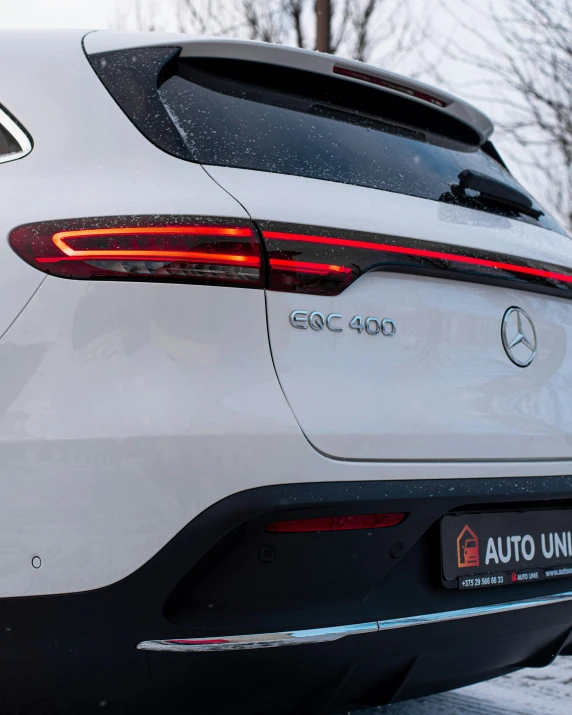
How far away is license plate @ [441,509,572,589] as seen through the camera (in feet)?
6.34

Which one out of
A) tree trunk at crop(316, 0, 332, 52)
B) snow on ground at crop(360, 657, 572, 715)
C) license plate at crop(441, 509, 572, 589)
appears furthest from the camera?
tree trunk at crop(316, 0, 332, 52)

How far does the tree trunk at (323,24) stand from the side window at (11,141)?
5.58 meters

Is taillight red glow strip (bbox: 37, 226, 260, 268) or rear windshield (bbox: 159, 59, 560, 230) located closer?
taillight red glow strip (bbox: 37, 226, 260, 268)

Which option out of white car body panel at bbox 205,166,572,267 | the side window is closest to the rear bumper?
white car body panel at bbox 205,166,572,267

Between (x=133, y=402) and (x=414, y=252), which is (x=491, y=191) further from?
(x=133, y=402)

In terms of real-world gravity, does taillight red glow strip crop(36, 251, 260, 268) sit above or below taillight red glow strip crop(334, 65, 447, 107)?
below

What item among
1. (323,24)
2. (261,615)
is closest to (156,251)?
(261,615)

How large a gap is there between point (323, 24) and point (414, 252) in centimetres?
586

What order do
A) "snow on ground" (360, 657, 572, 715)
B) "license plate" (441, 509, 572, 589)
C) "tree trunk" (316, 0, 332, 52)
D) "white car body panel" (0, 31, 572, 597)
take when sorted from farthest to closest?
"tree trunk" (316, 0, 332, 52)
"snow on ground" (360, 657, 572, 715)
"license plate" (441, 509, 572, 589)
"white car body panel" (0, 31, 572, 597)

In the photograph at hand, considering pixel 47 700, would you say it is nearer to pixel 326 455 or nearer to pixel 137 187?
pixel 326 455

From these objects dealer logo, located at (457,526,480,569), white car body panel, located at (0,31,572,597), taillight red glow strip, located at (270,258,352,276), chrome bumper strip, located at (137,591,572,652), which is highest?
taillight red glow strip, located at (270,258,352,276)

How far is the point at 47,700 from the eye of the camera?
66.9 inches

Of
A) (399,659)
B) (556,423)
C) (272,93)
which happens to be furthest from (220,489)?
(272,93)

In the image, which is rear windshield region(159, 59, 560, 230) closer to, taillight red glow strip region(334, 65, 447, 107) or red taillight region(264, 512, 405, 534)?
taillight red glow strip region(334, 65, 447, 107)
